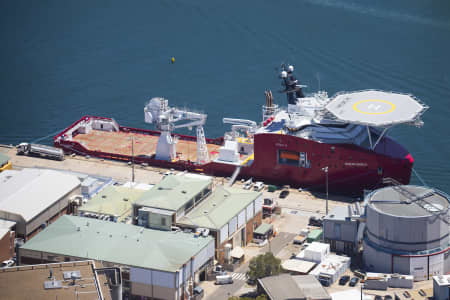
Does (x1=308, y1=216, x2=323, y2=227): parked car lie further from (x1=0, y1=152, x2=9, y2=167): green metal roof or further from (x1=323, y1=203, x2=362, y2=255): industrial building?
(x1=0, y1=152, x2=9, y2=167): green metal roof

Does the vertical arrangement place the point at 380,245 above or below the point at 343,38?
below

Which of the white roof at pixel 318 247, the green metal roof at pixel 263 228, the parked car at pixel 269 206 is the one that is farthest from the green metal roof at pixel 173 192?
the white roof at pixel 318 247

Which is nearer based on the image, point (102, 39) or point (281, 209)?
point (281, 209)

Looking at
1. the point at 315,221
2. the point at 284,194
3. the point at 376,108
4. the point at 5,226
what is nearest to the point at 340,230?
the point at 315,221

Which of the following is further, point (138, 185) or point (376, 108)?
point (376, 108)

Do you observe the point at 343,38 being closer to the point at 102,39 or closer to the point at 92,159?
the point at 102,39

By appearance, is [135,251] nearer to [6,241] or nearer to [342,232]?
[6,241]

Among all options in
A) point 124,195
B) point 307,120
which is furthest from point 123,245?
point 307,120
